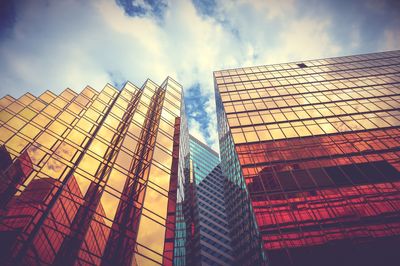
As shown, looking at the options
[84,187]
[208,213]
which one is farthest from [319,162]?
[208,213]

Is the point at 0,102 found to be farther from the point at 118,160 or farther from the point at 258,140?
the point at 258,140

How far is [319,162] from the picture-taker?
2314 centimetres

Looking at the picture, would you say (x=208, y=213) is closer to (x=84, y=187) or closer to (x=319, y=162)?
(x=319, y=162)

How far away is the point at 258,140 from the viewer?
87.0 ft

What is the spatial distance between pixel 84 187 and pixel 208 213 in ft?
209

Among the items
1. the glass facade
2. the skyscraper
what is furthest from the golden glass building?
the glass facade

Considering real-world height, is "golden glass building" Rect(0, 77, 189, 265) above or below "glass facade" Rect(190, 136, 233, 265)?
below

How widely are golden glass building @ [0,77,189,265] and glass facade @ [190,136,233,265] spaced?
24.1 m

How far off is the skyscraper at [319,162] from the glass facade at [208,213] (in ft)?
48.7

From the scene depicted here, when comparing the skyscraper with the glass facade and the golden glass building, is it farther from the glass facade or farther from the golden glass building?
the glass facade

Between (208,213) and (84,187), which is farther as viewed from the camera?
(208,213)

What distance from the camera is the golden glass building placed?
1022 centimetres

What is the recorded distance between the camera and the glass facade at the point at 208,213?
58031 mm

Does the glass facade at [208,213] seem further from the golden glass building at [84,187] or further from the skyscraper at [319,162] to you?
the golden glass building at [84,187]
